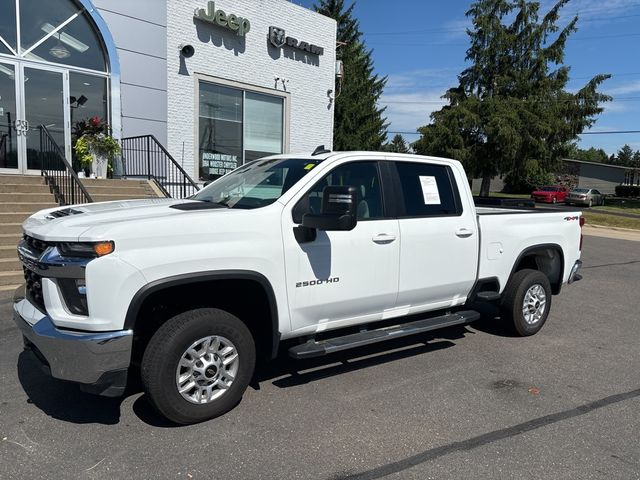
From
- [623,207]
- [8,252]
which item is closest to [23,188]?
[8,252]

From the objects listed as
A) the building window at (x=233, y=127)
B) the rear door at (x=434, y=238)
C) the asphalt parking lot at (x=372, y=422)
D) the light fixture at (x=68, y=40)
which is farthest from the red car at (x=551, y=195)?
the rear door at (x=434, y=238)

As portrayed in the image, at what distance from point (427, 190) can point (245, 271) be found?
6.97 feet

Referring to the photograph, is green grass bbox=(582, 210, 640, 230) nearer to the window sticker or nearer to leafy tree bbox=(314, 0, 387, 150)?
leafy tree bbox=(314, 0, 387, 150)

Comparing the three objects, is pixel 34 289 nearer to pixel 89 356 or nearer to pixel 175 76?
pixel 89 356

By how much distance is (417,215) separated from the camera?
4758 millimetres

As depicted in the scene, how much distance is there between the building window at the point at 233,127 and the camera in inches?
554

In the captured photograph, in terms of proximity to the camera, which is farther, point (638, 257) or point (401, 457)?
point (638, 257)

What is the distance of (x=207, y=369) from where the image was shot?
11.8ft

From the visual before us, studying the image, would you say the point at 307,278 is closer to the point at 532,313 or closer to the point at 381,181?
the point at 381,181

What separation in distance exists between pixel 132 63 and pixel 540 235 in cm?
1031

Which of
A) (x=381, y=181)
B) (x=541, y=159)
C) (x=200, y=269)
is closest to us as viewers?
(x=200, y=269)

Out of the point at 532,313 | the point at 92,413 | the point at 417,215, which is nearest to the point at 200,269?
the point at 92,413

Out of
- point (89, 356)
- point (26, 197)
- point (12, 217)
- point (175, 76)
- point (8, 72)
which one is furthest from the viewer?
point (175, 76)

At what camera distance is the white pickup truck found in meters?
3.23
